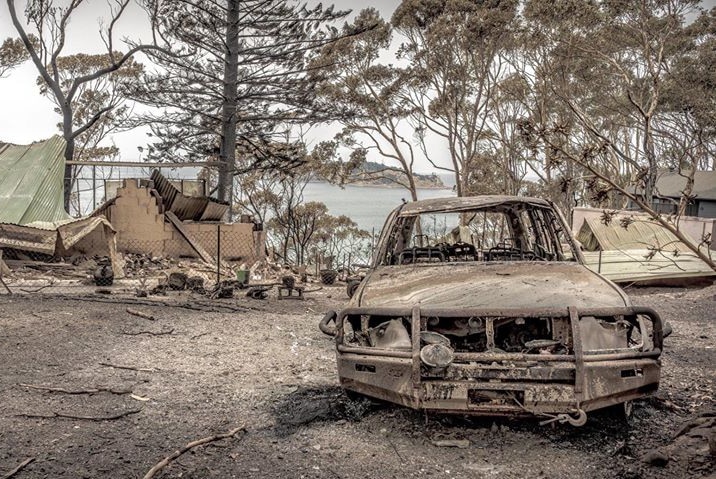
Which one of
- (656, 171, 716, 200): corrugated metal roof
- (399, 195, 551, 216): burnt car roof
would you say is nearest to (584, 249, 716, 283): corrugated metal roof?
(399, 195, 551, 216): burnt car roof

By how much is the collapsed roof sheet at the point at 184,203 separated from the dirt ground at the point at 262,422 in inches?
358

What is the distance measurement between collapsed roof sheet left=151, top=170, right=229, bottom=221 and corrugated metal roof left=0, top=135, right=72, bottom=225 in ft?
7.81

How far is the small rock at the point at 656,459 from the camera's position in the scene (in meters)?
3.82

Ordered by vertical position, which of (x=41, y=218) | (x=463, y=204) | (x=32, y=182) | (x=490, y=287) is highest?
(x=32, y=182)

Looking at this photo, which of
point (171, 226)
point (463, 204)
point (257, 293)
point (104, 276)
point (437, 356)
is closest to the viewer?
point (437, 356)

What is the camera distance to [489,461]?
4.12 meters

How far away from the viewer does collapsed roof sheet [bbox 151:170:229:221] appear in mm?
17203

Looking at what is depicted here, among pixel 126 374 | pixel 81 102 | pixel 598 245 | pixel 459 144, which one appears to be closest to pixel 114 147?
pixel 81 102

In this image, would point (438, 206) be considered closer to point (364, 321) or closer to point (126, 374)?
point (364, 321)

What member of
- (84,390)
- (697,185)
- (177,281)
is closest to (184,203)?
(177,281)

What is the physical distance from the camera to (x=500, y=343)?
480 centimetres

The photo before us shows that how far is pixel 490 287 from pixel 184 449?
7.95ft

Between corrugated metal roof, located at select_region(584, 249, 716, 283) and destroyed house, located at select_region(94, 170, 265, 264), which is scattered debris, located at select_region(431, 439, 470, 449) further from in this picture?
destroyed house, located at select_region(94, 170, 265, 264)

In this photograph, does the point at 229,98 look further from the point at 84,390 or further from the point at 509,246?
the point at 84,390
